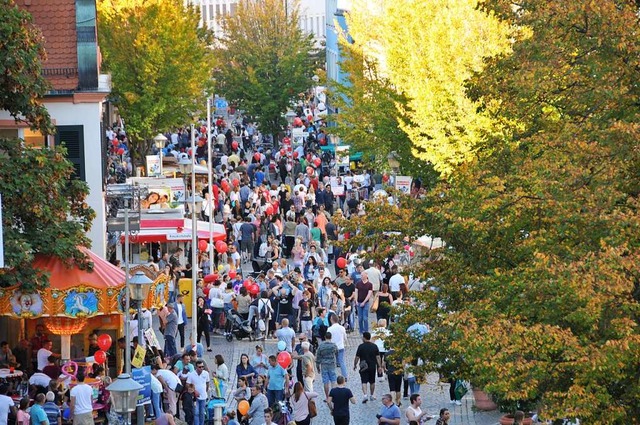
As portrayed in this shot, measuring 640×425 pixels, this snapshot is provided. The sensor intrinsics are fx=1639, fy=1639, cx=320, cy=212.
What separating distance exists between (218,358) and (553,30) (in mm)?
9837

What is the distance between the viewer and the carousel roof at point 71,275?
2827 centimetres

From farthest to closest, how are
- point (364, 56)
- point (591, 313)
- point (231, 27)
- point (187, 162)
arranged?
point (231, 27) → point (364, 56) → point (187, 162) → point (591, 313)

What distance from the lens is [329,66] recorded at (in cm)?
10381

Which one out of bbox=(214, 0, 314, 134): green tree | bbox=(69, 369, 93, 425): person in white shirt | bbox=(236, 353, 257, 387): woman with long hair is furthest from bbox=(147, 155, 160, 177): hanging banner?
bbox=(214, 0, 314, 134): green tree

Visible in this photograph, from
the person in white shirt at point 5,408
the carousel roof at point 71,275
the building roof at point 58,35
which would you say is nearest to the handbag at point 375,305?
the carousel roof at point 71,275

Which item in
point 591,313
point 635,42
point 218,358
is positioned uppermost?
point 635,42

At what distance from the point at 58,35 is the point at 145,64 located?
26.0 meters

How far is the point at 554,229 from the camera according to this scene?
66.0 feet

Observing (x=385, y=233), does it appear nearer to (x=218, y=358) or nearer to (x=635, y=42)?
(x=218, y=358)

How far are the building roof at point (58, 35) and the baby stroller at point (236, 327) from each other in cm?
619

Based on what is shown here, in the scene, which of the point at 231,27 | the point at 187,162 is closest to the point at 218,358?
the point at 187,162

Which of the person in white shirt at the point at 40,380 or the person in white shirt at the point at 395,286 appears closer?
the person in white shirt at the point at 40,380

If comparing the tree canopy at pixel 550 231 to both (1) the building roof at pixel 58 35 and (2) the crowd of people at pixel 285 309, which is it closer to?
(2) the crowd of people at pixel 285 309

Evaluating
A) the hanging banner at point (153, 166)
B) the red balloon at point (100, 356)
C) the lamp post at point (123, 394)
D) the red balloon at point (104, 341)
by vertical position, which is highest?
the hanging banner at point (153, 166)
